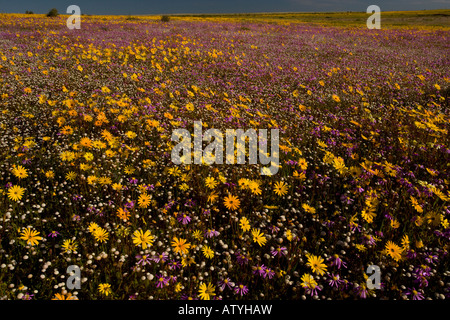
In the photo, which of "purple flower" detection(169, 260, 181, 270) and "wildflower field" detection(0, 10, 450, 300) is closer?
"wildflower field" detection(0, 10, 450, 300)

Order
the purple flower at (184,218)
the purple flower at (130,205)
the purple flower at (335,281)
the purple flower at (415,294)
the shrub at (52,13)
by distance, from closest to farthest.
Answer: the purple flower at (415,294), the purple flower at (335,281), the purple flower at (184,218), the purple flower at (130,205), the shrub at (52,13)

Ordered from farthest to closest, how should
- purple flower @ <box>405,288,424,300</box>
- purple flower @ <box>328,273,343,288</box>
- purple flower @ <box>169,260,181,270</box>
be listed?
purple flower @ <box>169,260,181,270</box>
purple flower @ <box>328,273,343,288</box>
purple flower @ <box>405,288,424,300</box>

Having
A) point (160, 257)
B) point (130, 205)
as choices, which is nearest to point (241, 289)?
point (160, 257)

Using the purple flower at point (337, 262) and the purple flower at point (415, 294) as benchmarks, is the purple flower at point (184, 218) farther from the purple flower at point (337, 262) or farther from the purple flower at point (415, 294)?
the purple flower at point (415, 294)

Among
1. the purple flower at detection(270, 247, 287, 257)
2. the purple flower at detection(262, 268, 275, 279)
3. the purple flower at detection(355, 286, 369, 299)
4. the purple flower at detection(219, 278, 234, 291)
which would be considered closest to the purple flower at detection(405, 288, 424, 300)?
the purple flower at detection(355, 286, 369, 299)

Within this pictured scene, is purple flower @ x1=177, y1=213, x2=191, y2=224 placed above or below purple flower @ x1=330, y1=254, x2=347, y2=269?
above

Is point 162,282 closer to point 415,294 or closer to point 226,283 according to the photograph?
point 226,283

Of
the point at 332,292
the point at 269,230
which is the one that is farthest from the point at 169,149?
the point at 332,292

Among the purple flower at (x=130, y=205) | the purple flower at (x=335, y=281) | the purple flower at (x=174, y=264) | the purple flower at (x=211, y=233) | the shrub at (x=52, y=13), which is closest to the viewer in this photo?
the purple flower at (x=335, y=281)

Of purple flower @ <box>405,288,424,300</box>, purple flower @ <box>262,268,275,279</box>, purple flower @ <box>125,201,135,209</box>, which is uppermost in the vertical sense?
purple flower @ <box>125,201,135,209</box>

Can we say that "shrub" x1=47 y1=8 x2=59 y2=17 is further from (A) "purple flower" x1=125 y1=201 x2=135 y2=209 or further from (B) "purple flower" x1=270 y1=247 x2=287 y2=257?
(B) "purple flower" x1=270 y1=247 x2=287 y2=257

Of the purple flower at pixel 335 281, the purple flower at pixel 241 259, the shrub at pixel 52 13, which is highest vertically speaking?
the shrub at pixel 52 13

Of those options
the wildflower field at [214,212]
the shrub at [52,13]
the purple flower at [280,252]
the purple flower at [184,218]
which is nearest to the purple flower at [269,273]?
the wildflower field at [214,212]

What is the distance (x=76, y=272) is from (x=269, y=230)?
7.85 feet
